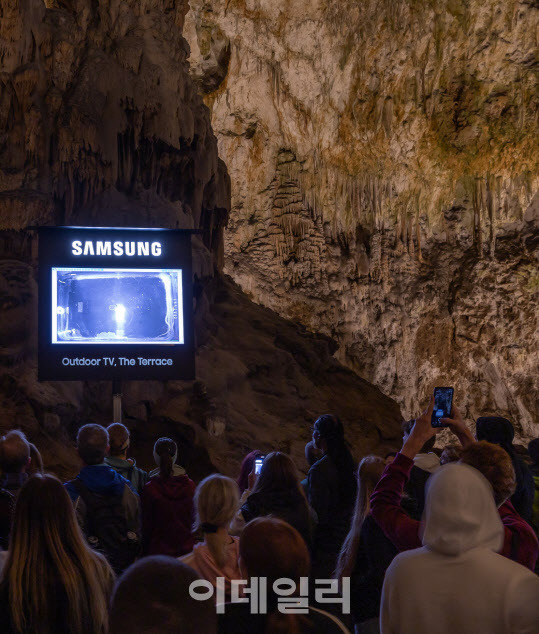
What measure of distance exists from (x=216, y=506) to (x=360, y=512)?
0.67 m

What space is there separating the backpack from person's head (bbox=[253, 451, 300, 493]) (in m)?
0.73

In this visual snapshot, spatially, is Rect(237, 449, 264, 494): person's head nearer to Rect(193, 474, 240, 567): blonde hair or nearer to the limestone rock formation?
Rect(193, 474, 240, 567): blonde hair

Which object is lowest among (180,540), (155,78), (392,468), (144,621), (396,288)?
(180,540)

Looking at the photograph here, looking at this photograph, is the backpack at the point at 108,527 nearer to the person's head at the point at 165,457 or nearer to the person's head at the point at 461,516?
the person's head at the point at 165,457

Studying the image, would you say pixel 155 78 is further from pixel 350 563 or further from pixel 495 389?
pixel 495 389

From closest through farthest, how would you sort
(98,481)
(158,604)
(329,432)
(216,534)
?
(158,604) < (216,534) < (98,481) < (329,432)

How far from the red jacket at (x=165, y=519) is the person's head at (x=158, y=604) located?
2578 millimetres

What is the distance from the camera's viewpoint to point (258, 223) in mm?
23141

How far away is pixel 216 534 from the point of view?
2.64m

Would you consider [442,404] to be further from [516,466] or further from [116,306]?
[116,306]

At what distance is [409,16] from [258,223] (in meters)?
7.57

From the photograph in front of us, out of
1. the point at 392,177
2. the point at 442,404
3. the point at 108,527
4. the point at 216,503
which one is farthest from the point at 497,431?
the point at 392,177

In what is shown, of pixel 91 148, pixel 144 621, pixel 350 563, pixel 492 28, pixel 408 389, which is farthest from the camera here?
pixel 408 389

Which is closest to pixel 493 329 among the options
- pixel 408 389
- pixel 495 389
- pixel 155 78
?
pixel 495 389
